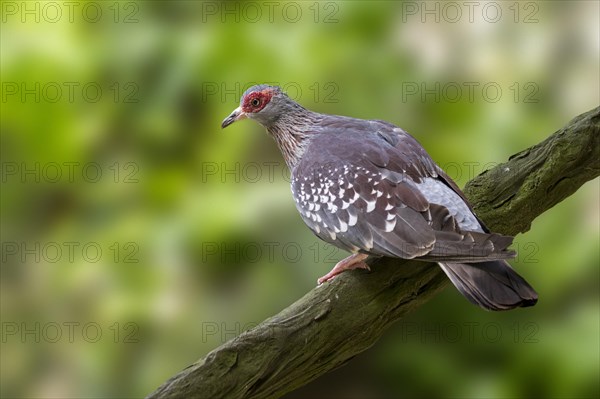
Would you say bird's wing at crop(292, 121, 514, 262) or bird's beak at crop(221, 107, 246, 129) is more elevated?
bird's beak at crop(221, 107, 246, 129)

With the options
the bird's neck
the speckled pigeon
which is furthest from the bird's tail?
the bird's neck

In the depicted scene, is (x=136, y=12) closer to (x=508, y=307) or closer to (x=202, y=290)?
(x=202, y=290)

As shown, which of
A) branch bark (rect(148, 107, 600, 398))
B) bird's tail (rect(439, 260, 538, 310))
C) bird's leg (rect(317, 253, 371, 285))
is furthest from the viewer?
bird's leg (rect(317, 253, 371, 285))

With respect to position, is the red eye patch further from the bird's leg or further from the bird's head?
the bird's leg

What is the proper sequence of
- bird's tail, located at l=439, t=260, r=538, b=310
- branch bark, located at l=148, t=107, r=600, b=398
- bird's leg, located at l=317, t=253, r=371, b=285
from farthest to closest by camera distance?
bird's leg, located at l=317, t=253, r=371, b=285, branch bark, located at l=148, t=107, r=600, b=398, bird's tail, located at l=439, t=260, r=538, b=310

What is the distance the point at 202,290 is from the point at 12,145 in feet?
3.38

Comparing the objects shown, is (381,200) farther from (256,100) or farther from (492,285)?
(256,100)

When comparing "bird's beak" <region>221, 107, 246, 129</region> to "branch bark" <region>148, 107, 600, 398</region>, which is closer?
"branch bark" <region>148, 107, 600, 398</region>

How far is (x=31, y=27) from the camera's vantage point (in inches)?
137

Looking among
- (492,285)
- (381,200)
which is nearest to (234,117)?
(381,200)

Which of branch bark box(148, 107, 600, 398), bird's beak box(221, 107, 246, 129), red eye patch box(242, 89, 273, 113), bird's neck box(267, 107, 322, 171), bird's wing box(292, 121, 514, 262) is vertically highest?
red eye patch box(242, 89, 273, 113)

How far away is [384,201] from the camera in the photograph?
6.66 ft

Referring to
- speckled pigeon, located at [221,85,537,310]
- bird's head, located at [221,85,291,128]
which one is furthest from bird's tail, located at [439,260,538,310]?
bird's head, located at [221,85,291,128]

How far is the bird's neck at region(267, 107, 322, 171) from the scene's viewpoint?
7.72 feet
